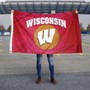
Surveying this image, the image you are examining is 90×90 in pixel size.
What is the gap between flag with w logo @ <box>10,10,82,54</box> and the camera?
397 cm

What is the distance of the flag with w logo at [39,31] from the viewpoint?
3.97 m

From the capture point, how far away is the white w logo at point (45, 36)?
396 cm

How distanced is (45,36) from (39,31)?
213 millimetres

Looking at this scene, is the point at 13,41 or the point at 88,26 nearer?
the point at 13,41

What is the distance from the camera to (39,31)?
397 cm

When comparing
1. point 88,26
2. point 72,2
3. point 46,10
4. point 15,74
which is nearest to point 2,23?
point 46,10

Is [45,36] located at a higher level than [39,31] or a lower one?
lower

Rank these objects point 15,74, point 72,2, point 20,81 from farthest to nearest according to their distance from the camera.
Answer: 1. point 72,2
2. point 15,74
3. point 20,81

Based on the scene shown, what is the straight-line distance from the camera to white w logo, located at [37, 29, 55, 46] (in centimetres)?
396

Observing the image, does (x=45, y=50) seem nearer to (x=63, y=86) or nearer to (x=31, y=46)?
(x=31, y=46)

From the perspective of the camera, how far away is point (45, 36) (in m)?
3.96

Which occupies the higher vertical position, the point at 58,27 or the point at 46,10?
the point at 46,10

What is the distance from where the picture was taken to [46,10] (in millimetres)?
70688

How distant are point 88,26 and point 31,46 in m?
73.3
